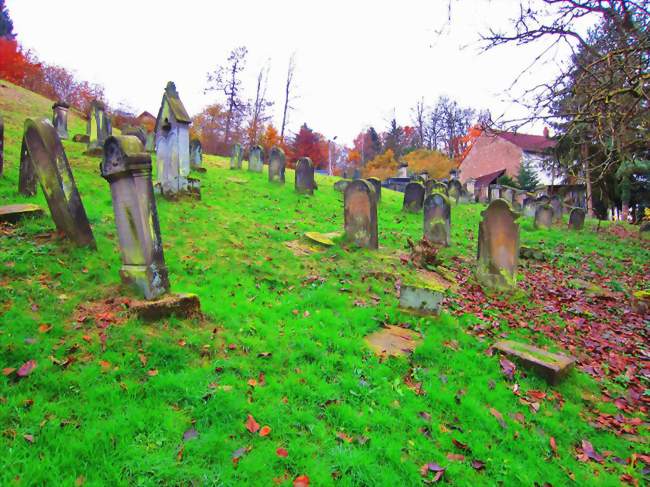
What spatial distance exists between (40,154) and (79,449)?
15.6 ft

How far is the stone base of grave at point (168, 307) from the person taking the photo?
169 inches

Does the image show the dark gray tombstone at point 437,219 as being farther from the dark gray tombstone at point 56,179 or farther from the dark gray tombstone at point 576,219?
the dark gray tombstone at point 576,219

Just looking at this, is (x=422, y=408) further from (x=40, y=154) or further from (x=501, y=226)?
(x=40, y=154)

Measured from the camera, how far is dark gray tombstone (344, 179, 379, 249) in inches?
352

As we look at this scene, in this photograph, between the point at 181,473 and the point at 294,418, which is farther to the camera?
the point at 294,418

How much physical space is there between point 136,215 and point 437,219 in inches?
313

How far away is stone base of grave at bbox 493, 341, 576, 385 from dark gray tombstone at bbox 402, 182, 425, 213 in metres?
10.5

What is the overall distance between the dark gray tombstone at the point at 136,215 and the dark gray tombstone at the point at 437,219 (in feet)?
25.0

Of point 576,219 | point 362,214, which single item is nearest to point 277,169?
point 362,214

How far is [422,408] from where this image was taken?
388 centimetres

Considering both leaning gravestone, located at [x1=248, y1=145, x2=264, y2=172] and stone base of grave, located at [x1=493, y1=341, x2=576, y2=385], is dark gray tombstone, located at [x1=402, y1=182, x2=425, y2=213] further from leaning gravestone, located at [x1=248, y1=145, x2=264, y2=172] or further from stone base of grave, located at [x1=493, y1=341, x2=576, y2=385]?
stone base of grave, located at [x1=493, y1=341, x2=576, y2=385]

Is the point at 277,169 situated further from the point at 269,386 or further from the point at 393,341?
the point at 269,386

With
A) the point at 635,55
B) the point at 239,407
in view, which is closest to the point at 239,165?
the point at 635,55

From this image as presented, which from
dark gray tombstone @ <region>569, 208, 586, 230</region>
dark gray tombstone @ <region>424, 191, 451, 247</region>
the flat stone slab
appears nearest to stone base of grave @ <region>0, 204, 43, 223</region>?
the flat stone slab
